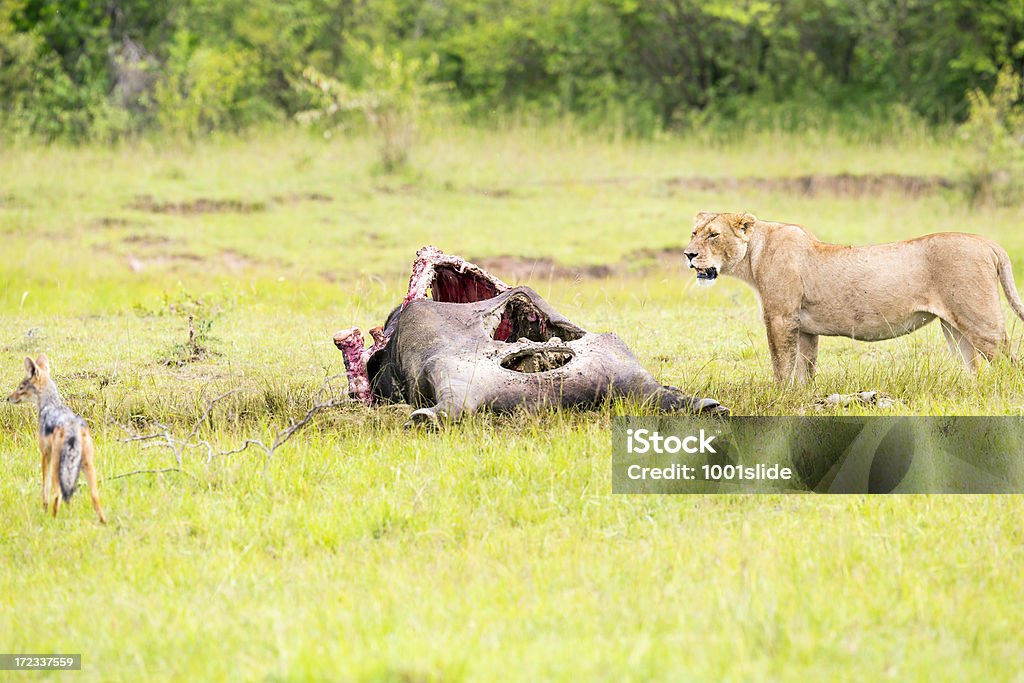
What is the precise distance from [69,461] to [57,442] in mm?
93

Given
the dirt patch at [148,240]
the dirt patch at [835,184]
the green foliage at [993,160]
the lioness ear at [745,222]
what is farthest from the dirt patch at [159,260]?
the green foliage at [993,160]

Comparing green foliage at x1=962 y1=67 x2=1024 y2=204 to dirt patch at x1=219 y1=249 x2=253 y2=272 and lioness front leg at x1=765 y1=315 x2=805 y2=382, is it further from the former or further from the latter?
lioness front leg at x1=765 y1=315 x2=805 y2=382

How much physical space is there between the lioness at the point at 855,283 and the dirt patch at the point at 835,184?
1062cm

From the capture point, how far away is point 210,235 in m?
14.6

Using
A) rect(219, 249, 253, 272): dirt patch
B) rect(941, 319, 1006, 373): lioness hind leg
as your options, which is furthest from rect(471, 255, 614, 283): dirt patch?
rect(941, 319, 1006, 373): lioness hind leg

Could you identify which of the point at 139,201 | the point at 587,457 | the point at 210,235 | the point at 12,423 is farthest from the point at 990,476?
the point at 139,201

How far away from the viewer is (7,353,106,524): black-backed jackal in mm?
5066

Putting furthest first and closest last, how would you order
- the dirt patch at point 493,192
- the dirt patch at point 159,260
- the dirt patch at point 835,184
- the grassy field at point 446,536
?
1. the dirt patch at point 835,184
2. the dirt patch at point 493,192
3. the dirt patch at point 159,260
4. the grassy field at point 446,536

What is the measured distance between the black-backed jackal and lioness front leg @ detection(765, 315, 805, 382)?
406 centimetres

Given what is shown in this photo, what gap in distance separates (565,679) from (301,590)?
129cm

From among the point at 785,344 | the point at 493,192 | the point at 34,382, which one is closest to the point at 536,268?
the point at 493,192

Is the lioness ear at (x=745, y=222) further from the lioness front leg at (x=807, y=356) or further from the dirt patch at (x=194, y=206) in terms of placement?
the dirt patch at (x=194, y=206)

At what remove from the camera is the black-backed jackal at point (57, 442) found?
5066 millimetres

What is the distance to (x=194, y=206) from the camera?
632 inches
